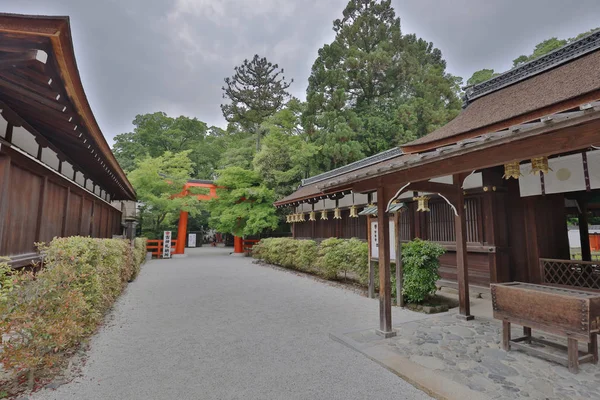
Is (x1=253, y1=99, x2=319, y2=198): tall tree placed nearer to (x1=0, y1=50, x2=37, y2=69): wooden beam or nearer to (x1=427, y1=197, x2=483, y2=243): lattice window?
(x1=427, y1=197, x2=483, y2=243): lattice window

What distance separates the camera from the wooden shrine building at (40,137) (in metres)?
2.65

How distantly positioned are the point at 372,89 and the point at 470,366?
24010mm

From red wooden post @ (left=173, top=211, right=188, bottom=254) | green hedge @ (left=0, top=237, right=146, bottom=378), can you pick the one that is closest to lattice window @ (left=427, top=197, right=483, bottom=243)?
green hedge @ (left=0, top=237, right=146, bottom=378)

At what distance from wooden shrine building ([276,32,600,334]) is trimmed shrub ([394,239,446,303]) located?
1.75 ft

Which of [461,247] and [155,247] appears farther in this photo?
[155,247]

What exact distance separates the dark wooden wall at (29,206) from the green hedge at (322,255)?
22.2 ft

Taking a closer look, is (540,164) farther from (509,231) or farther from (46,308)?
(46,308)

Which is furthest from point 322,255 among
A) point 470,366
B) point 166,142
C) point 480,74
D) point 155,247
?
point 166,142

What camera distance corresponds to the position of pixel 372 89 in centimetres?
2445

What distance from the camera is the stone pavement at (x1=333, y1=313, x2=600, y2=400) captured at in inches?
112

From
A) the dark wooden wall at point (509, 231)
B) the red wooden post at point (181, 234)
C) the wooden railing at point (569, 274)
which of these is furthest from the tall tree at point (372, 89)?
the wooden railing at point (569, 274)

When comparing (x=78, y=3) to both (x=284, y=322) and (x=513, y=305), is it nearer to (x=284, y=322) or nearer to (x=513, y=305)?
(x=284, y=322)

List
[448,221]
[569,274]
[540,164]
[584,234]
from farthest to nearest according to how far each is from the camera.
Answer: [448,221]
[584,234]
[569,274]
[540,164]

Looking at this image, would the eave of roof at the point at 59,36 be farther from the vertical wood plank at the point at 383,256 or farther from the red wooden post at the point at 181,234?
the red wooden post at the point at 181,234
